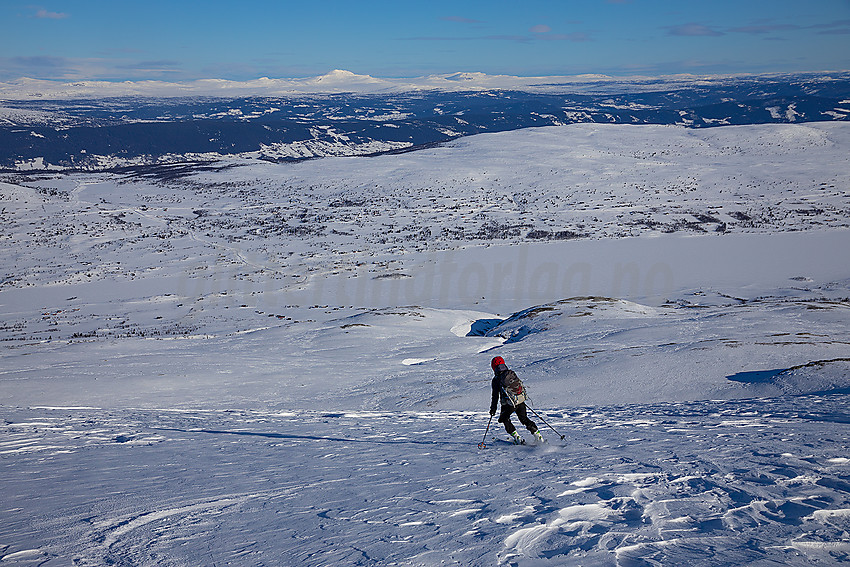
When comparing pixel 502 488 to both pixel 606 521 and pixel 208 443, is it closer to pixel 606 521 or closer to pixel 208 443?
pixel 606 521

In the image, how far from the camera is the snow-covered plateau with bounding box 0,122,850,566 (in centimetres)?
540

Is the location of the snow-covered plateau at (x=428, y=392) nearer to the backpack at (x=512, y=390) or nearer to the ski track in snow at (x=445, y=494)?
the ski track in snow at (x=445, y=494)

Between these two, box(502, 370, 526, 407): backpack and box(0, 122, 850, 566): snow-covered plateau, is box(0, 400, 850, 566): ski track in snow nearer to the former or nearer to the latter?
box(0, 122, 850, 566): snow-covered plateau

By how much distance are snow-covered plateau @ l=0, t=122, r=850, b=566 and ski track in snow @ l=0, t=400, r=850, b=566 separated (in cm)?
4

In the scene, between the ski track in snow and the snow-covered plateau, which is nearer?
the ski track in snow

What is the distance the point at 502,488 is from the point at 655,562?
216cm

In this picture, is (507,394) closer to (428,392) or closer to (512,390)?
(512,390)

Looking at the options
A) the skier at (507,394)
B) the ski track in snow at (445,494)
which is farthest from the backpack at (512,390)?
the ski track in snow at (445,494)

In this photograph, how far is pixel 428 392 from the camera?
46.1 ft

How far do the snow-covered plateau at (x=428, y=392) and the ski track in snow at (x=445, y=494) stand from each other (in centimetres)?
4

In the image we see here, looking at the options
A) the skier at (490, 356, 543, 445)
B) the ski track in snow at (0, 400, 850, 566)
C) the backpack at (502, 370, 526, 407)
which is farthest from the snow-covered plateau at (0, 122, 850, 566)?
the backpack at (502, 370, 526, 407)

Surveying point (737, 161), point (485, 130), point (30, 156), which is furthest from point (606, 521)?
point (485, 130)

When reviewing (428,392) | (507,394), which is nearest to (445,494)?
(507,394)

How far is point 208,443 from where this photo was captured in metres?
9.69
